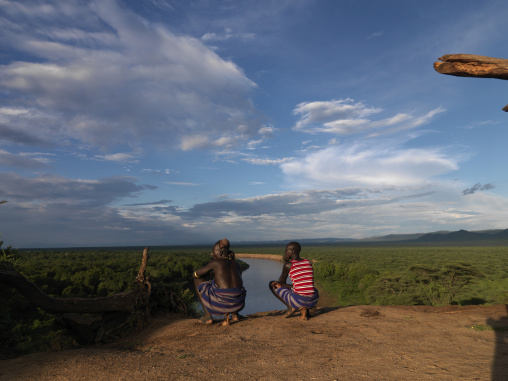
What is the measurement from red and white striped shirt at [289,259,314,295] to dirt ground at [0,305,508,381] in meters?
0.72

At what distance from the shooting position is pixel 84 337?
28.1 ft

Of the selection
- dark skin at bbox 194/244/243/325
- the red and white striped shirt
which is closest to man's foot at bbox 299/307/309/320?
the red and white striped shirt

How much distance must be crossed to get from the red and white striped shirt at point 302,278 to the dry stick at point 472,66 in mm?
4805

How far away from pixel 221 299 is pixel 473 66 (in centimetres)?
623

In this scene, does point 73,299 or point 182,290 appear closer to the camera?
point 73,299

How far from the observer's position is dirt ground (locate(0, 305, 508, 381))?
4.51m

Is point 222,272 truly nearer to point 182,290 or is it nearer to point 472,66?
point 182,290

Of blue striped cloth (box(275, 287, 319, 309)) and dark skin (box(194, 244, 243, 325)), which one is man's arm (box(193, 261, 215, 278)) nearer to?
dark skin (box(194, 244, 243, 325))

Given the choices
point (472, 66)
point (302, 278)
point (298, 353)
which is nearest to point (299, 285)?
point (302, 278)

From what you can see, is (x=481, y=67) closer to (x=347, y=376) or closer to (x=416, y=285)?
(x=347, y=376)

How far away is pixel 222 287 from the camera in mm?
7367

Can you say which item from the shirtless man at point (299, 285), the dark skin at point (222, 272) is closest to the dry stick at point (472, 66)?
the shirtless man at point (299, 285)

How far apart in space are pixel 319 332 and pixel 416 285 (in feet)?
45.9

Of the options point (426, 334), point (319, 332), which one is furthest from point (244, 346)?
point (426, 334)
